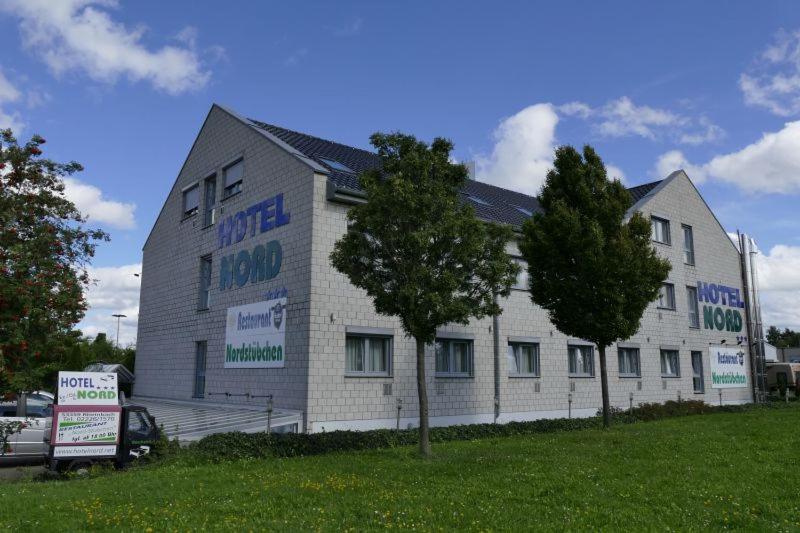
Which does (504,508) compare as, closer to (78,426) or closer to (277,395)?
(78,426)

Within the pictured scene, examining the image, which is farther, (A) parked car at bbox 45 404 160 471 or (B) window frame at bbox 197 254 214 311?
(B) window frame at bbox 197 254 214 311

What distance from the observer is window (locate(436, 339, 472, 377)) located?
20.6m

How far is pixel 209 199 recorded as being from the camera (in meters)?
25.0

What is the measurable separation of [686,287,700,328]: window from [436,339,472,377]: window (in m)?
15.5

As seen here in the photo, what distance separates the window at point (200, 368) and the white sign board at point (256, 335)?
2357 mm

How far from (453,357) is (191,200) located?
13026mm

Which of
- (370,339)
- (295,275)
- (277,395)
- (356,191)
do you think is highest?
(356,191)

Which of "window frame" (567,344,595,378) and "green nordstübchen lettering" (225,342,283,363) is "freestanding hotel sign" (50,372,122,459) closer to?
"green nordstübchen lettering" (225,342,283,363)

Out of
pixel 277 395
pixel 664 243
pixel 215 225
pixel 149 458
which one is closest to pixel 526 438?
pixel 277 395

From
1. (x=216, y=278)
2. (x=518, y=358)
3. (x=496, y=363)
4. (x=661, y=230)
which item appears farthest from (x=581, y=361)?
(x=216, y=278)

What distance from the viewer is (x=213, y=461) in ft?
42.7

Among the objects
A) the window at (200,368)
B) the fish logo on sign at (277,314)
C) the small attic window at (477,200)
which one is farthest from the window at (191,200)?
the small attic window at (477,200)

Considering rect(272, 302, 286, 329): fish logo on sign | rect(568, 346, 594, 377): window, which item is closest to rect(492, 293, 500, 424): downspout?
rect(568, 346, 594, 377): window

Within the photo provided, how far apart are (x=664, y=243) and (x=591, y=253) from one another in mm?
14946
